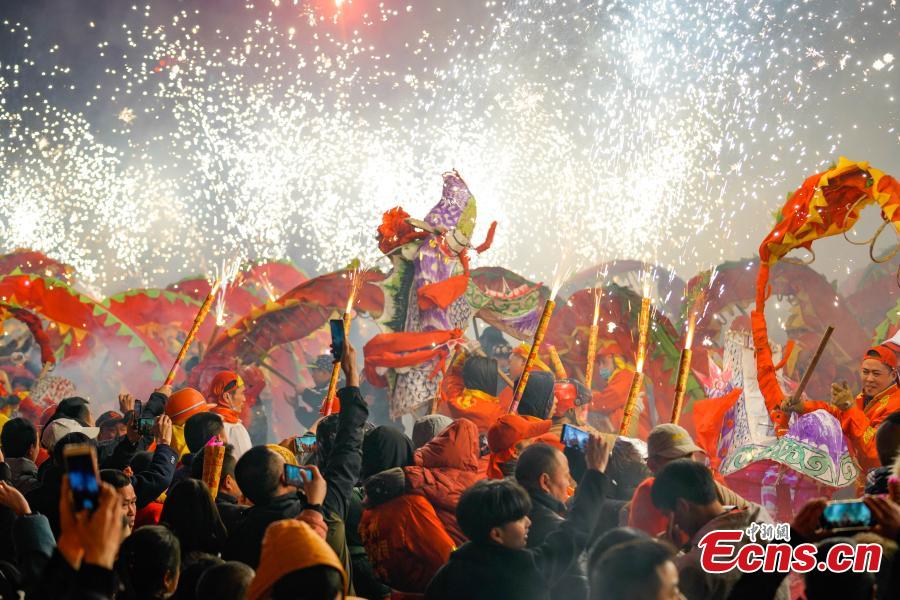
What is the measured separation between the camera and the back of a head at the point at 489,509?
2.19 meters

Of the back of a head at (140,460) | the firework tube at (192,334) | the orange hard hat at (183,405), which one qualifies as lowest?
the back of a head at (140,460)

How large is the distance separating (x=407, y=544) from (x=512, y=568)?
87cm

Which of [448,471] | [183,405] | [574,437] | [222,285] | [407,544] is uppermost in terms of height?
[222,285]

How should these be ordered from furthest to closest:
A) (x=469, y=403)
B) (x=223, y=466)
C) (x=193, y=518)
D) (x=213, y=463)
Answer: (x=469, y=403), (x=223, y=466), (x=213, y=463), (x=193, y=518)

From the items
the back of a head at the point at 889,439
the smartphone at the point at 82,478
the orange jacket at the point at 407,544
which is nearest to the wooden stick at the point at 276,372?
the orange jacket at the point at 407,544

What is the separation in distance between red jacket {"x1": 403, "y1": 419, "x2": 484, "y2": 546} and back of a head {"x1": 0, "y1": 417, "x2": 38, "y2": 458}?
2.20 m

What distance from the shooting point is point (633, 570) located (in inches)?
68.9

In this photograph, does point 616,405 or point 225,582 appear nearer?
point 225,582

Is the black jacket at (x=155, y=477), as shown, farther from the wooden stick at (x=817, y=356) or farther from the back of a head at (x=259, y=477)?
the wooden stick at (x=817, y=356)

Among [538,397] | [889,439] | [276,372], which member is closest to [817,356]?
[538,397]

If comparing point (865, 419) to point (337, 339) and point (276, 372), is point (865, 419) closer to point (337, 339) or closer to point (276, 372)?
point (337, 339)

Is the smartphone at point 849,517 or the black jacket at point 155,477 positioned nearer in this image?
the smartphone at point 849,517

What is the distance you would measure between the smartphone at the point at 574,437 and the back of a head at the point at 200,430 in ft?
5.96

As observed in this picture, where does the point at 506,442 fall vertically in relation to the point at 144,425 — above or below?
below
